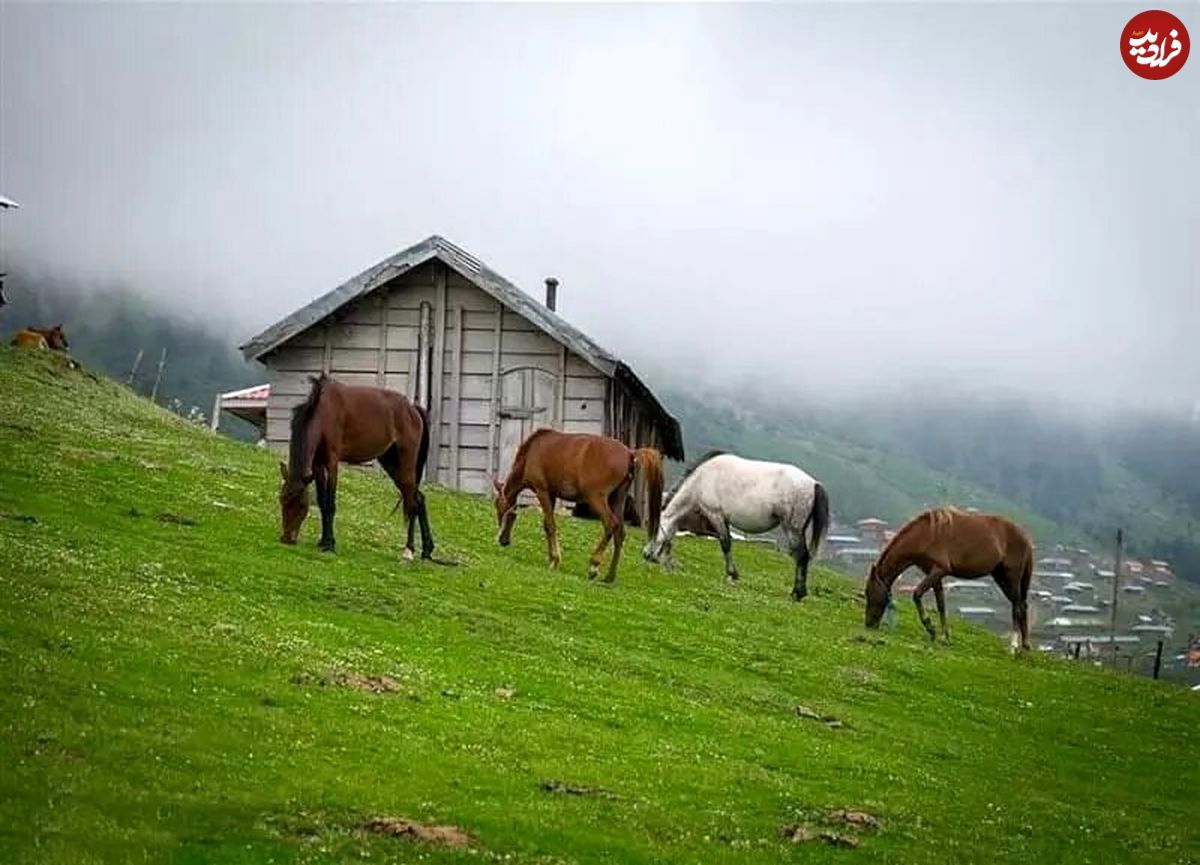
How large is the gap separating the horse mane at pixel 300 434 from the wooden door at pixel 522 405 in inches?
699

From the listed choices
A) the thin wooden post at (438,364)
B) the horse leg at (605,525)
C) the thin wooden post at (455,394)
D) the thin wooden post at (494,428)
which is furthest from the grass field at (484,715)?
the thin wooden post at (455,394)

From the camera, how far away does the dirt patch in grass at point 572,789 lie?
41.9ft

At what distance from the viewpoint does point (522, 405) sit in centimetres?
4134

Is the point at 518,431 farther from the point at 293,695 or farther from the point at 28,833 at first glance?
the point at 28,833

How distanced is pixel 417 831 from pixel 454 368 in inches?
1241

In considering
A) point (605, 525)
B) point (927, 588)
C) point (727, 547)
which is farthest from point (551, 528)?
point (927, 588)

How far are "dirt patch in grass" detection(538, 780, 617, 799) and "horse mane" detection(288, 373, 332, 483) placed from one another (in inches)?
440

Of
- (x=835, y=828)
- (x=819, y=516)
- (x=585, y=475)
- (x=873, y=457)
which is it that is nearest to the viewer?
(x=835, y=828)

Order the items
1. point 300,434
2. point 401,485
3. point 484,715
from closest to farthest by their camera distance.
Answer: point 484,715, point 300,434, point 401,485

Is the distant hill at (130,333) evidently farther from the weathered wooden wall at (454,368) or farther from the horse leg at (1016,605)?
the horse leg at (1016,605)

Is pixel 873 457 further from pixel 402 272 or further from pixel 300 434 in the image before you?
pixel 300 434

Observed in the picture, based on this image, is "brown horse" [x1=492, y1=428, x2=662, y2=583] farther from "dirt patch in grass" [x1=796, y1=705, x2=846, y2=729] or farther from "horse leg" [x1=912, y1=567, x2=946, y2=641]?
"dirt patch in grass" [x1=796, y1=705, x2=846, y2=729]

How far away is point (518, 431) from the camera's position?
41500mm

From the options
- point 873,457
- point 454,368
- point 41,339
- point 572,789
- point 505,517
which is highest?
point 41,339
